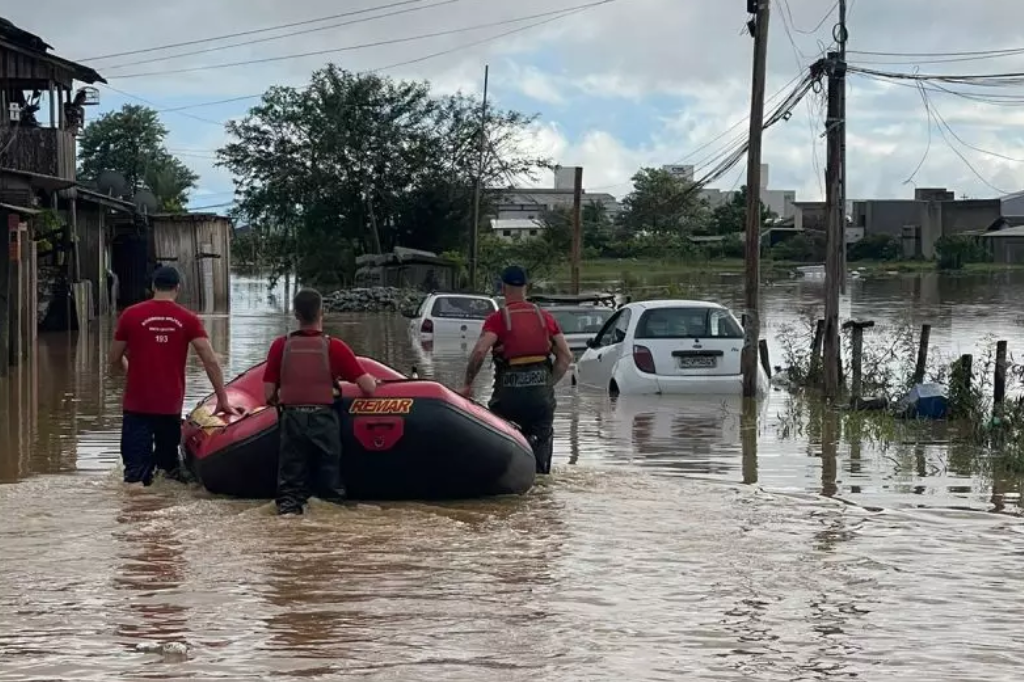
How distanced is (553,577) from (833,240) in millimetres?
12350

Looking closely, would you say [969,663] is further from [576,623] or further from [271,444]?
[271,444]

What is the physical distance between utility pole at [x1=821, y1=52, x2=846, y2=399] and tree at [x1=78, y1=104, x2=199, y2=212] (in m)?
62.9

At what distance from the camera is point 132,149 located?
8675cm

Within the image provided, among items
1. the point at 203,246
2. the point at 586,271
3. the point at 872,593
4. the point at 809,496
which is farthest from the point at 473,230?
the point at 872,593

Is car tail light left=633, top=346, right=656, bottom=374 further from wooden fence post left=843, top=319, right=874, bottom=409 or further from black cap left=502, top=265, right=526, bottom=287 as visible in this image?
black cap left=502, top=265, right=526, bottom=287

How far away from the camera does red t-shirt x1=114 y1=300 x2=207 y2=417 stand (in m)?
11.2

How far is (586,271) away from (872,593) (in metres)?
74.2

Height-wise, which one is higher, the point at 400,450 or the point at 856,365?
the point at 856,365

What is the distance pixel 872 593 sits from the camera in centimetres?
840

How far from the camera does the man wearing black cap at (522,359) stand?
11812 mm

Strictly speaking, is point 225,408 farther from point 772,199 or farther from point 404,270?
point 772,199

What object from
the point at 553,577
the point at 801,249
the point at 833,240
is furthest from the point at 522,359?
the point at 801,249

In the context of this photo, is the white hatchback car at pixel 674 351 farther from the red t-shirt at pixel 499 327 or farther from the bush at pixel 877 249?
the bush at pixel 877 249

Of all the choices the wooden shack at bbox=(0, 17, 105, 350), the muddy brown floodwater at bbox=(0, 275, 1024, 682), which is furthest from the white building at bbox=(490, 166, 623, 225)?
the muddy brown floodwater at bbox=(0, 275, 1024, 682)
